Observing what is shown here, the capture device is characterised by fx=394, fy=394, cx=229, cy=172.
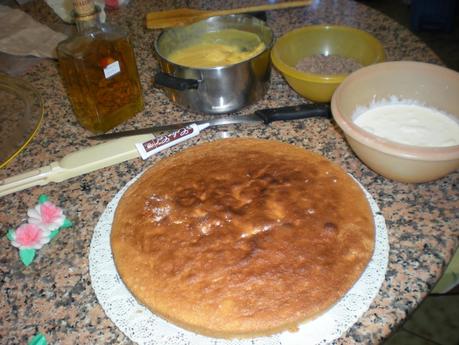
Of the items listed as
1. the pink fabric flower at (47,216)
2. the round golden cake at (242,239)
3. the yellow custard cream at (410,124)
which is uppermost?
the yellow custard cream at (410,124)

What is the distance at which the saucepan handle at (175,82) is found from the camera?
0.90 m

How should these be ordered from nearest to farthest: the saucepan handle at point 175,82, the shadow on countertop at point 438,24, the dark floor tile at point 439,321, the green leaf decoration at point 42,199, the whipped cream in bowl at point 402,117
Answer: the whipped cream in bowl at point 402,117, the green leaf decoration at point 42,199, the saucepan handle at point 175,82, the dark floor tile at point 439,321, the shadow on countertop at point 438,24

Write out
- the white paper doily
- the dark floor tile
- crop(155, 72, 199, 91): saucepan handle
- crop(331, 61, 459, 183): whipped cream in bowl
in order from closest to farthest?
the white paper doily < crop(331, 61, 459, 183): whipped cream in bowl < crop(155, 72, 199, 91): saucepan handle < the dark floor tile

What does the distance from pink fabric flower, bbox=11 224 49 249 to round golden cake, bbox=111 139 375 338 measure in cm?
15

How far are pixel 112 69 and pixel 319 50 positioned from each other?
58cm

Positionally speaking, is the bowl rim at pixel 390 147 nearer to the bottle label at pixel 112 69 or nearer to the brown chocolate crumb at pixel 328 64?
the brown chocolate crumb at pixel 328 64

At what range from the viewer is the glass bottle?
33.2 inches

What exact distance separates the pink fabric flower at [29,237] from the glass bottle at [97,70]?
31cm

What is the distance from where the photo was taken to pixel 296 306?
55 centimetres

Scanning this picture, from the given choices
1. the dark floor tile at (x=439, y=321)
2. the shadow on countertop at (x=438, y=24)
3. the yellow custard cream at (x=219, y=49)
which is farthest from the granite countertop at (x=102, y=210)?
the shadow on countertop at (x=438, y=24)

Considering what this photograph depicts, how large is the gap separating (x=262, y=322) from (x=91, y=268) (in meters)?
0.30

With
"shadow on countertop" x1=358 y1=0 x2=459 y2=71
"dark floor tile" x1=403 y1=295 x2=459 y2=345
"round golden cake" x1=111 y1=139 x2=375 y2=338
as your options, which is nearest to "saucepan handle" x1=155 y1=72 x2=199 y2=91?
"round golden cake" x1=111 y1=139 x2=375 y2=338

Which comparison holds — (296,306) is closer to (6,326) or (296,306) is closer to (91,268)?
(91,268)

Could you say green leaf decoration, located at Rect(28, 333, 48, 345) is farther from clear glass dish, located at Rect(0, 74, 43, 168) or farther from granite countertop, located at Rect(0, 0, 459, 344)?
clear glass dish, located at Rect(0, 74, 43, 168)
